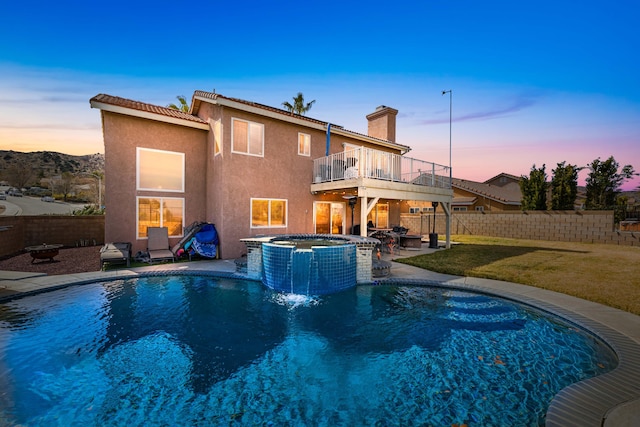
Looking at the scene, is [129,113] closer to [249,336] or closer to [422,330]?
[249,336]

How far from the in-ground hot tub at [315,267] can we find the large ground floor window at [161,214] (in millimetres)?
5903

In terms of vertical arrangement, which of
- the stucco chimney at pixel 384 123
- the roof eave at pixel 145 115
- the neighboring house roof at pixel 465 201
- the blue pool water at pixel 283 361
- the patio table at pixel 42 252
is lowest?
the blue pool water at pixel 283 361

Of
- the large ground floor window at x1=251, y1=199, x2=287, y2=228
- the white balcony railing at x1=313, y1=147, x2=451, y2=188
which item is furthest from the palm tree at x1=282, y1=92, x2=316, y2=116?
the large ground floor window at x1=251, y1=199, x2=287, y2=228

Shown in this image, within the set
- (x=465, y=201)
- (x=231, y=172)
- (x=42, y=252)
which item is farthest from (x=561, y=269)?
(x=465, y=201)

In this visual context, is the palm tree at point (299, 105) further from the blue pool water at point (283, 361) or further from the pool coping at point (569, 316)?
the blue pool water at point (283, 361)

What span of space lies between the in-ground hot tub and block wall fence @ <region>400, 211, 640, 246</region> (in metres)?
15.0

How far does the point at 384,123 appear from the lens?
1786cm

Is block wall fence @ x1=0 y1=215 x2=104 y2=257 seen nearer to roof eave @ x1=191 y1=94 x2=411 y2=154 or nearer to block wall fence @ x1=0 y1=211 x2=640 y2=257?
block wall fence @ x1=0 y1=211 x2=640 y2=257

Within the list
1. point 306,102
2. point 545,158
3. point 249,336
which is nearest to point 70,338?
point 249,336

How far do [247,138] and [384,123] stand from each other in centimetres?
1031

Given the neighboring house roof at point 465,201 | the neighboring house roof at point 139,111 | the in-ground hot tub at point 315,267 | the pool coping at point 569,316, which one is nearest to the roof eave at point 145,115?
the neighboring house roof at point 139,111

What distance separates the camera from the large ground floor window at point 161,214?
10930mm

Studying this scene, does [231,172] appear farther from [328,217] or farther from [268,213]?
[328,217]

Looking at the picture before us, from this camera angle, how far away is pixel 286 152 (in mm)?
12438
